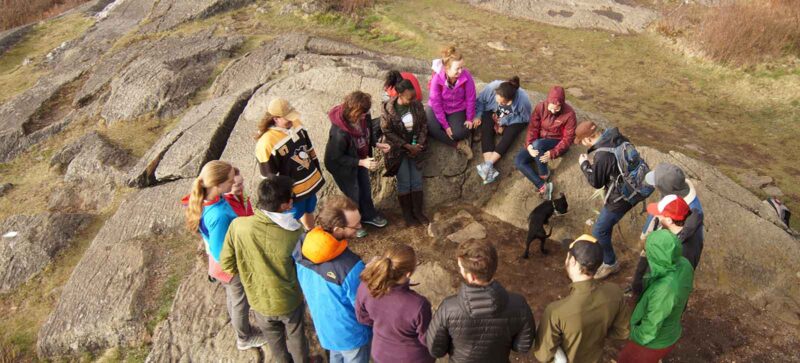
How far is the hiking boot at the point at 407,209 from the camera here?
5.68 metres

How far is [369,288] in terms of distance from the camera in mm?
2846

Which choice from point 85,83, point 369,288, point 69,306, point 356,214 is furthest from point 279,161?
point 85,83

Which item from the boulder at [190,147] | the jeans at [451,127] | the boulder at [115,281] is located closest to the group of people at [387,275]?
the jeans at [451,127]

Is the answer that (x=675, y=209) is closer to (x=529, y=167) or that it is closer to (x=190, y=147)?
(x=529, y=167)

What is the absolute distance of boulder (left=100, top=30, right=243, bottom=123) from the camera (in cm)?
926

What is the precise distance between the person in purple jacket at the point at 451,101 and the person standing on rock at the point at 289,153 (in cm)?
171

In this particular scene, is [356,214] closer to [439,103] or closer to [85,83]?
[439,103]

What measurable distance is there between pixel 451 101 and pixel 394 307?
3.33 m

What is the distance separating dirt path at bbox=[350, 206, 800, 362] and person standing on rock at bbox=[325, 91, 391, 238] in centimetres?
63

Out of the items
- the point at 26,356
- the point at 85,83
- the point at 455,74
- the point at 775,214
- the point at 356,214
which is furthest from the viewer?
the point at 85,83

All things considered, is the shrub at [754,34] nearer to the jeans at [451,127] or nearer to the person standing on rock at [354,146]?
the jeans at [451,127]

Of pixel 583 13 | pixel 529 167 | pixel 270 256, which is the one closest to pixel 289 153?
pixel 270 256

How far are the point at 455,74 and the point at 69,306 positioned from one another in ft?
15.5

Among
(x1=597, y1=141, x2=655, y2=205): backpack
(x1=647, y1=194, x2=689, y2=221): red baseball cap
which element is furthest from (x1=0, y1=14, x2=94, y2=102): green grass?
(x1=647, y1=194, x2=689, y2=221): red baseball cap
